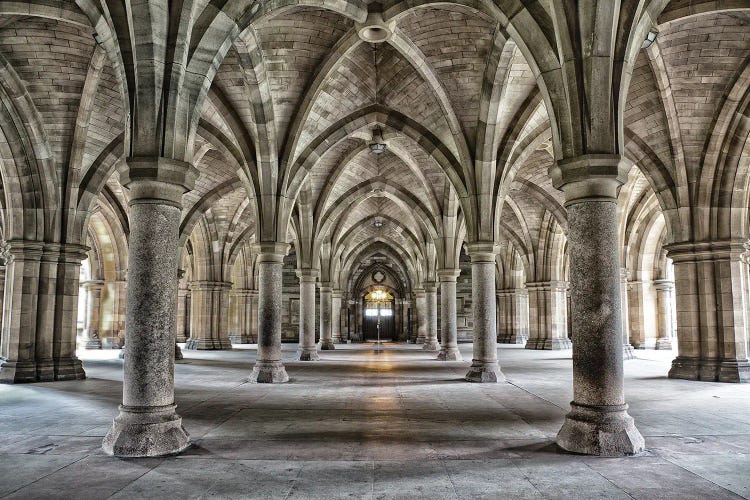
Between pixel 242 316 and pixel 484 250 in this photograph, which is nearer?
pixel 484 250

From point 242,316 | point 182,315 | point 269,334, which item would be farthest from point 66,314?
point 182,315

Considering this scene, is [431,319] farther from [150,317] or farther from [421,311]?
[150,317]

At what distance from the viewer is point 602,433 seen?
5.97 m

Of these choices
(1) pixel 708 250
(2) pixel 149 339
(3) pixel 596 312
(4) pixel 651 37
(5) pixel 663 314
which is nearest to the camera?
(2) pixel 149 339

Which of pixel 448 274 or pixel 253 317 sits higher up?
pixel 448 274

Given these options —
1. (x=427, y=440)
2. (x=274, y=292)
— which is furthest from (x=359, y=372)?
(x=427, y=440)

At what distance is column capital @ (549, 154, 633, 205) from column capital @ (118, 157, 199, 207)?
4369 mm

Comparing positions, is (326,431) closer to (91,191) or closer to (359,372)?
(359,372)

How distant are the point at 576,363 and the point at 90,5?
23.6 ft

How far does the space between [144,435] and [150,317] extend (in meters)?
1.23

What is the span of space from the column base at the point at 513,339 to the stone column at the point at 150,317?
29939 mm

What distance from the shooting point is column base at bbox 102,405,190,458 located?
5.85 meters

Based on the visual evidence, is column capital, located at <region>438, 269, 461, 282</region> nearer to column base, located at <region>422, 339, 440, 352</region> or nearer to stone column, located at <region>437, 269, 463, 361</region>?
stone column, located at <region>437, 269, 463, 361</region>

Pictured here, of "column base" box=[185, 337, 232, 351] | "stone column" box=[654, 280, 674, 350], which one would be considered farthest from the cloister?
"stone column" box=[654, 280, 674, 350]
